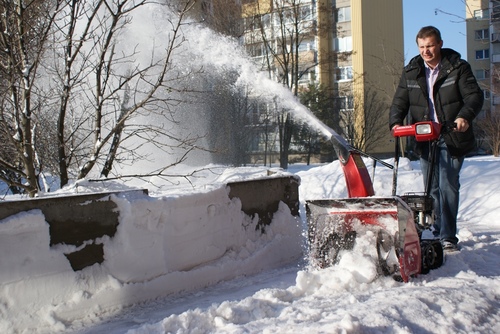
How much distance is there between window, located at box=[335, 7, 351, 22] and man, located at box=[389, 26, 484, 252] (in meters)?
38.6

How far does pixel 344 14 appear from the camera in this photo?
139 ft

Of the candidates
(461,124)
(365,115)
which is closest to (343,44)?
(365,115)

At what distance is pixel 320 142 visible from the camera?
116 ft

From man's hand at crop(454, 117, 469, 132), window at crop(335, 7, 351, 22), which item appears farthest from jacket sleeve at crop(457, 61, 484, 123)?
window at crop(335, 7, 351, 22)

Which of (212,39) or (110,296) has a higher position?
(212,39)

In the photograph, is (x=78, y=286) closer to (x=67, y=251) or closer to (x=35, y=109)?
(x=67, y=251)

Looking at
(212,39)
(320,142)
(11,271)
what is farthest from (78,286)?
(320,142)

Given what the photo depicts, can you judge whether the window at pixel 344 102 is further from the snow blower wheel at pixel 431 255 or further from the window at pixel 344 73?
the snow blower wheel at pixel 431 255

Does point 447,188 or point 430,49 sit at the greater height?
point 430,49

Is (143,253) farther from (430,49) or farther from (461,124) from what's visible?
(430,49)

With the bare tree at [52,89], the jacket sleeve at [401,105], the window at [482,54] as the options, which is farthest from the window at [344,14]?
the jacket sleeve at [401,105]

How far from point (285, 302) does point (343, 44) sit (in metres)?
41.0

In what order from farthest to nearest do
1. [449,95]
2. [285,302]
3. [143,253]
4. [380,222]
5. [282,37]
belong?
1. [282,37]
2. [449,95]
3. [380,222]
4. [143,253]
5. [285,302]

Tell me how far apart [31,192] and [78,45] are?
1550 mm
